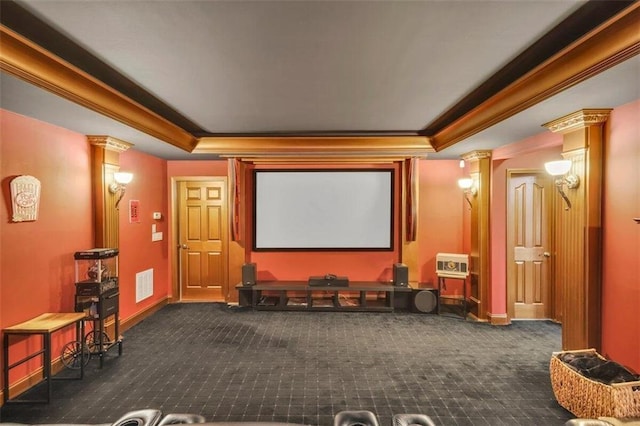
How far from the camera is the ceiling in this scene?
5.49 feet

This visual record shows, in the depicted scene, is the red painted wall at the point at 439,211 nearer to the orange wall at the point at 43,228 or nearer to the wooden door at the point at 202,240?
the wooden door at the point at 202,240

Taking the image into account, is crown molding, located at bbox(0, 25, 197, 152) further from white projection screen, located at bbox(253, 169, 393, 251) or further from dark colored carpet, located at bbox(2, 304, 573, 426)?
dark colored carpet, located at bbox(2, 304, 573, 426)

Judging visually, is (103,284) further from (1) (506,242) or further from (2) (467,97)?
(1) (506,242)

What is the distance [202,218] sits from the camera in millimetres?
5332

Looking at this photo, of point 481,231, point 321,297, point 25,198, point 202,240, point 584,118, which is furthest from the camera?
point 202,240

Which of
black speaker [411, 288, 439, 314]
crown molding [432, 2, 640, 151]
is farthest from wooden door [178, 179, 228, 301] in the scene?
crown molding [432, 2, 640, 151]

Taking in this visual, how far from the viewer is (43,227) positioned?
2852 mm

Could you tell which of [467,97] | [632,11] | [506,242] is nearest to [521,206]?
[506,242]

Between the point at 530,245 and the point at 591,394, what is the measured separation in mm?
2678

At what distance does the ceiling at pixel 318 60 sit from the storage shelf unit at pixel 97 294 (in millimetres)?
1316

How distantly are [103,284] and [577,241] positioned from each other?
175 inches

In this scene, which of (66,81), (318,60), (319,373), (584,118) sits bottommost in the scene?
(319,373)

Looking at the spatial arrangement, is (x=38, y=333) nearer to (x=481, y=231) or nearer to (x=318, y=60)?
(x=318, y=60)

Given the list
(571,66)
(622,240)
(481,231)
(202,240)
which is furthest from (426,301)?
(202,240)
